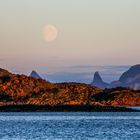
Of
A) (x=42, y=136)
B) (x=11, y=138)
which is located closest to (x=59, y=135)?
(x=42, y=136)

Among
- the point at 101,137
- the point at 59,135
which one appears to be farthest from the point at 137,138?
the point at 59,135

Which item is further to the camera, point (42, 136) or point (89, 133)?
point (89, 133)

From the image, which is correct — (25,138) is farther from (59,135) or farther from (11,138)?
(59,135)

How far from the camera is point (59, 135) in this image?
477 feet

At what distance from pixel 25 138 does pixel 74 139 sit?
955 centimetres

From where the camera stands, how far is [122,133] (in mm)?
151750

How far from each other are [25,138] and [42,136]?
287 inches

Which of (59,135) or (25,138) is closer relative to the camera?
(25,138)

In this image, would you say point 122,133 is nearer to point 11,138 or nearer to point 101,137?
point 101,137

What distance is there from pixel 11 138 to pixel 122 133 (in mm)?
27954

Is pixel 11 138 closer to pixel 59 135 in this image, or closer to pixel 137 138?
pixel 59 135

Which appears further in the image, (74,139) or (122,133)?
(122,133)

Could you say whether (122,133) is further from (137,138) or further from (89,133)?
(137,138)

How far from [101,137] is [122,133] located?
43.1 feet
